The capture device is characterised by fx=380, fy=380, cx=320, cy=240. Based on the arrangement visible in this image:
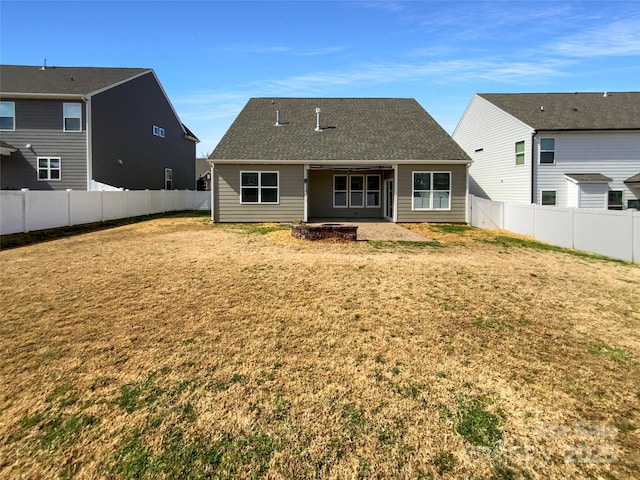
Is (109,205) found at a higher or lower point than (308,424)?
higher

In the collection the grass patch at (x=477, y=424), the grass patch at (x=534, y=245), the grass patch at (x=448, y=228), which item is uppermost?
the grass patch at (x=448, y=228)

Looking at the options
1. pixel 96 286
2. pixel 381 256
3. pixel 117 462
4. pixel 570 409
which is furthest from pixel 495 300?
pixel 96 286

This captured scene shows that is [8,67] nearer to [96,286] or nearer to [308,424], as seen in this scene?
[96,286]

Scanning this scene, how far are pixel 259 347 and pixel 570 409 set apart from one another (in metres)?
3.08

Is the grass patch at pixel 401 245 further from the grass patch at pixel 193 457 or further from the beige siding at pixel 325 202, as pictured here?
the beige siding at pixel 325 202

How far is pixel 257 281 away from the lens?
679cm

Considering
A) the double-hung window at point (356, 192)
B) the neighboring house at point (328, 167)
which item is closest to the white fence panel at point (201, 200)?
the neighboring house at point (328, 167)

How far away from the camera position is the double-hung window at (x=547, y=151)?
19156 millimetres

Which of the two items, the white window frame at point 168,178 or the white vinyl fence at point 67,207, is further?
the white window frame at point 168,178

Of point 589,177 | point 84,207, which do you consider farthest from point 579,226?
point 84,207

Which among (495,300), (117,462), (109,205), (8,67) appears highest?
(8,67)

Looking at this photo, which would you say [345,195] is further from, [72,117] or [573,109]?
[72,117]

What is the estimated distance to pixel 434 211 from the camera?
16891 mm

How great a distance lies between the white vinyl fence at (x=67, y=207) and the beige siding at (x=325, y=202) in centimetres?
867
